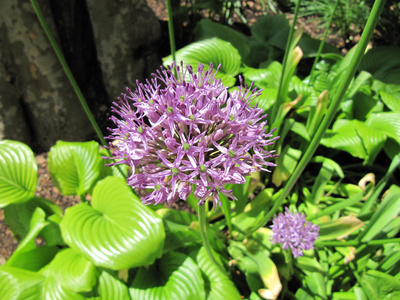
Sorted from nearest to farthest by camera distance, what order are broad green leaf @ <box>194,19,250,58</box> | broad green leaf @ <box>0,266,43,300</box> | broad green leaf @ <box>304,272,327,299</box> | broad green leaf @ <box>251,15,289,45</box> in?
1. broad green leaf @ <box>0,266,43,300</box>
2. broad green leaf @ <box>304,272,327,299</box>
3. broad green leaf @ <box>194,19,250,58</box>
4. broad green leaf @ <box>251,15,289,45</box>

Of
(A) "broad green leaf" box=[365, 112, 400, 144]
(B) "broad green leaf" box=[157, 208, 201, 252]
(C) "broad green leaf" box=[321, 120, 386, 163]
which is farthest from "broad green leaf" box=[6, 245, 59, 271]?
(A) "broad green leaf" box=[365, 112, 400, 144]

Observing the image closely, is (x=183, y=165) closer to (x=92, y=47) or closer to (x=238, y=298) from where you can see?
(x=238, y=298)

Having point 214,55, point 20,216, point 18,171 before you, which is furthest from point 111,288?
point 214,55

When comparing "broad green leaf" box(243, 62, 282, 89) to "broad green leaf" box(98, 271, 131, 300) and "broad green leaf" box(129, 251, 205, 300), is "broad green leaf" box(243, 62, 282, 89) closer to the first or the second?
"broad green leaf" box(129, 251, 205, 300)

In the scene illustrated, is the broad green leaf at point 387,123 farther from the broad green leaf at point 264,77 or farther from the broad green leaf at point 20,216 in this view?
the broad green leaf at point 20,216

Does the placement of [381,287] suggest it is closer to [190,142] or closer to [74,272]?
[190,142]

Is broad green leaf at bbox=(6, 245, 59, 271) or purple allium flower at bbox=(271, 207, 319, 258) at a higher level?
purple allium flower at bbox=(271, 207, 319, 258)
